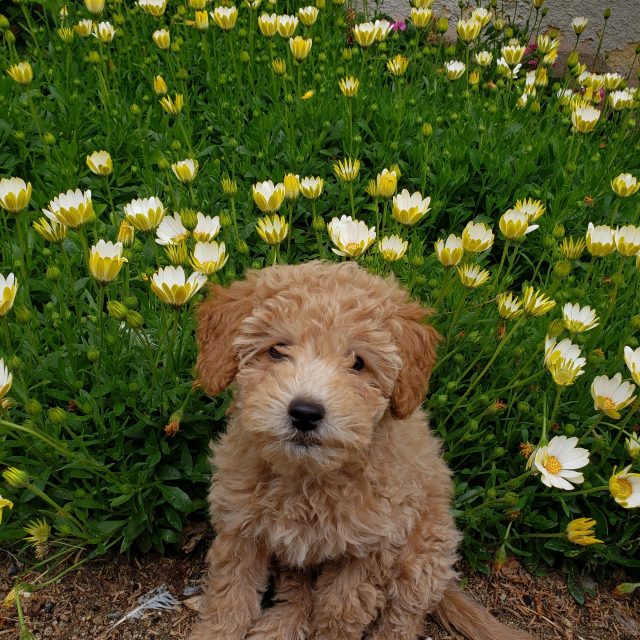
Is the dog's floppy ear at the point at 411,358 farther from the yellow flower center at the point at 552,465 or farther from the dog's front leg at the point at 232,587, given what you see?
the dog's front leg at the point at 232,587

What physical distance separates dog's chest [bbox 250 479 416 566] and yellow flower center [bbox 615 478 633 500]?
0.75 m

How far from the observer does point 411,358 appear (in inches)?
93.0

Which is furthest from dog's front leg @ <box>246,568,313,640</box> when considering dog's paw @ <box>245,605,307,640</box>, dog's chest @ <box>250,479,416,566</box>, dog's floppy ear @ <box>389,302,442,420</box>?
dog's floppy ear @ <box>389,302,442,420</box>

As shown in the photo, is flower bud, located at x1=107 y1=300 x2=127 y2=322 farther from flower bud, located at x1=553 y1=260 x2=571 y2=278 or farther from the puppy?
flower bud, located at x1=553 y1=260 x2=571 y2=278

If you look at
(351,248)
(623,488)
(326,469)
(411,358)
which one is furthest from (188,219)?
(623,488)

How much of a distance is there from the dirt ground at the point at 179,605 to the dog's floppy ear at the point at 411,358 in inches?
45.7

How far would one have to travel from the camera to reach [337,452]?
2145 millimetres

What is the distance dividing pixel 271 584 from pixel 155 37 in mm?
3292

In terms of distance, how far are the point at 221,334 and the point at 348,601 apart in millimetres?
1079

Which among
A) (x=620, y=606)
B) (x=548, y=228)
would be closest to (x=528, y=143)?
(x=548, y=228)

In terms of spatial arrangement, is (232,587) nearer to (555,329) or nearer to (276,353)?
(276,353)

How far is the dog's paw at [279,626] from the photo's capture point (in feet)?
8.78

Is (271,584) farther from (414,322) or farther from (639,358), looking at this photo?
(639,358)

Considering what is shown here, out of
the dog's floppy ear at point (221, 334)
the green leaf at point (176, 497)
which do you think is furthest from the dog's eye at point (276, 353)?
the green leaf at point (176, 497)
